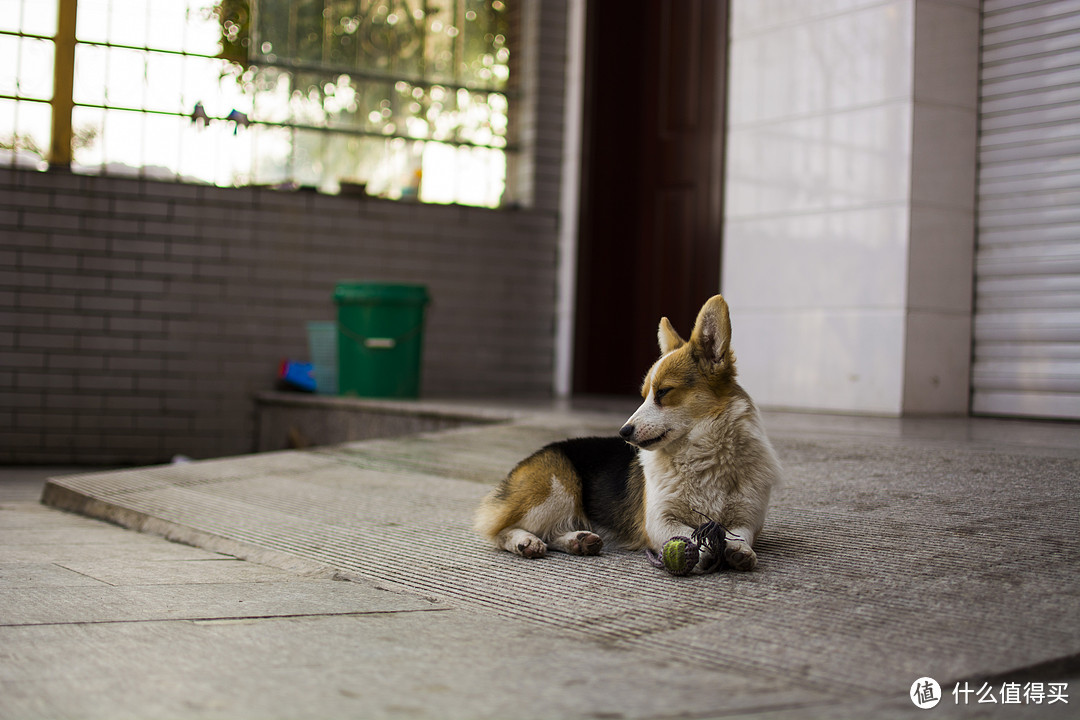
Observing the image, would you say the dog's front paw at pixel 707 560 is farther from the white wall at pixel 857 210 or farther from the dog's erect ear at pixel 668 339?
A: the white wall at pixel 857 210

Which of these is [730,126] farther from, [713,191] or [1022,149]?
[1022,149]

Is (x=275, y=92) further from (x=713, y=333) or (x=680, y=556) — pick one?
(x=680, y=556)

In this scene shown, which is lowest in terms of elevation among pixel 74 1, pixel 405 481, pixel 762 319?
pixel 405 481

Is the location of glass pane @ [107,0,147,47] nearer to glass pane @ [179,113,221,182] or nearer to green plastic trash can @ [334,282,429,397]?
glass pane @ [179,113,221,182]

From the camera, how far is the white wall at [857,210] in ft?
23.4

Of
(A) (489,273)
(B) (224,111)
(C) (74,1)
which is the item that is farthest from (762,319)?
(C) (74,1)

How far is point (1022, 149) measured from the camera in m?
7.16

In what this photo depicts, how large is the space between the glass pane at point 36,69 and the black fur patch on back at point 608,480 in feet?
24.6

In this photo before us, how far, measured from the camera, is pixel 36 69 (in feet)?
30.3

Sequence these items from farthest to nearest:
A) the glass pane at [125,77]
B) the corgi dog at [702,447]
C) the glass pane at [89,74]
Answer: the glass pane at [125,77] < the glass pane at [89,74] < the corgi dog at [702,447]

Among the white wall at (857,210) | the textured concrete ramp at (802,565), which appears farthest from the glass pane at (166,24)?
the textured concrete ramp at (802,565)

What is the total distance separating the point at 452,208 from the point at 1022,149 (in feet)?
17.7

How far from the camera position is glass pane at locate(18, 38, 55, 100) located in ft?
30.1

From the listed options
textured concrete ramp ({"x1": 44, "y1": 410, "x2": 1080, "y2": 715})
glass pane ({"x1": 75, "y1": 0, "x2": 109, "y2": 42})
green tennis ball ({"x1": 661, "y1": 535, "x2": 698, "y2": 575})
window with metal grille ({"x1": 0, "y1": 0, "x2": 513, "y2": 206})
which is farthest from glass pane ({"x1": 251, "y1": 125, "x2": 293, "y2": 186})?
green tennis ball ({"x1": 661, "y1": 535, "x2": 698, "y2": 575})
